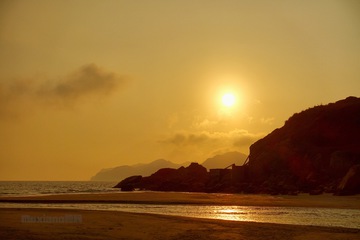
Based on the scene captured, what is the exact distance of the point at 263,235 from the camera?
75.2 ft

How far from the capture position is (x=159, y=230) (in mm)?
24031

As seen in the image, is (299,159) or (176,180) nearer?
(299,159)

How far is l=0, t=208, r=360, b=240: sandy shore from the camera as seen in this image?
69.6 ft

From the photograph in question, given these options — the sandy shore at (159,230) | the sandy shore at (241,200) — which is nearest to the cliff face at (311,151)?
the sandy shore at (241,200)

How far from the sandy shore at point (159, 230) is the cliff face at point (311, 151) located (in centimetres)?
5266

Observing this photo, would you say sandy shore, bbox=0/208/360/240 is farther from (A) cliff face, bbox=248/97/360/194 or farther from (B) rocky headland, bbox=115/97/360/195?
Answer: (A) cliff face, bbox=248/97/360/194

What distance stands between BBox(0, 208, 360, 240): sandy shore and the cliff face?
2073 inches

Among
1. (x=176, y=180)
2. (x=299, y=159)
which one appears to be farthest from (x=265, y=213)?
(x=176, y=180)

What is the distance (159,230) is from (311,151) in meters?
77.2

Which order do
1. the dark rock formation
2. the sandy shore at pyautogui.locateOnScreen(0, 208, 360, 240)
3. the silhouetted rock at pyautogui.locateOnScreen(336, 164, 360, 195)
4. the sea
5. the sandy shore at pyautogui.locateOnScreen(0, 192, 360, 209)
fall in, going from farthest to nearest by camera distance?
the dark rock formation → the silhouetted rock at pyautogui.locateOnScreen(336, 164, 360, 195) → the sandy shore at pyautogui.locateOnScreen(0, 192, 360, 209) → the sea → the sandy shore at pyautogui.locateOnScreen(0, 208, 360, 240)

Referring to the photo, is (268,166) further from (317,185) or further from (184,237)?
(184,237)

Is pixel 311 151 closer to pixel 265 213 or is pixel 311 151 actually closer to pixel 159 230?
pixel 265 213

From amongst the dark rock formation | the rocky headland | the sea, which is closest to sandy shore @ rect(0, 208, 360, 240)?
the sea

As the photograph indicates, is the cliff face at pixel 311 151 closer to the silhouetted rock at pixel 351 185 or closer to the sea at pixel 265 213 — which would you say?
the silhouetted rock at pixel 351 185
